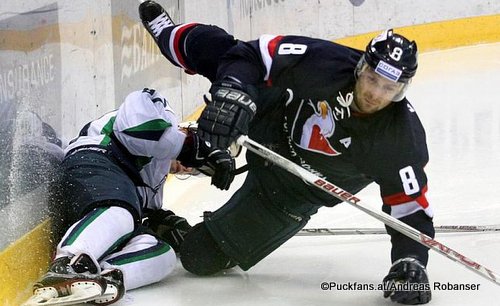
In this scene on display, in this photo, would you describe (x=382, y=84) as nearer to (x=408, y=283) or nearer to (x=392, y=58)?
(x=392, y=58)

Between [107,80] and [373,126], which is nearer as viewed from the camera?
[373,126]

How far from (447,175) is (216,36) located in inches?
68.8

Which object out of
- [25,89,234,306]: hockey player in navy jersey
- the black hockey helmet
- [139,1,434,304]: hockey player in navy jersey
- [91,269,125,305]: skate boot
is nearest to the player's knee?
Answer: [139,1,434,304]: hockey player in navy jersey

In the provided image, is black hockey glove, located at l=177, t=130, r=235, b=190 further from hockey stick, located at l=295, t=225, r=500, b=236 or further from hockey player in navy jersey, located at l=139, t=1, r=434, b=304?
hockey stick, located at l=295, t=225, r=500, b=236

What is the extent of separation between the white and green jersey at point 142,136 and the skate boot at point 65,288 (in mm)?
590

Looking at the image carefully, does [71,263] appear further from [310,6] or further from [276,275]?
[310,6]

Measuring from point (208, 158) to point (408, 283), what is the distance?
2.71 ft

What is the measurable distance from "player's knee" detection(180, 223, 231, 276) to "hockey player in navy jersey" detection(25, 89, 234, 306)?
0.41 ft

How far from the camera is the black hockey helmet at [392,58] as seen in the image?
255 cm

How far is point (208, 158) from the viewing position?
3.14 meters

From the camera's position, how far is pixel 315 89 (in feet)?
8.93

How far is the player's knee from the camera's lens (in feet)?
9.88

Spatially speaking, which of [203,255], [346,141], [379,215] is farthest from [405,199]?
[203,255]

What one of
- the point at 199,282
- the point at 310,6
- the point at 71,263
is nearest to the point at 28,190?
the point at 71,263
